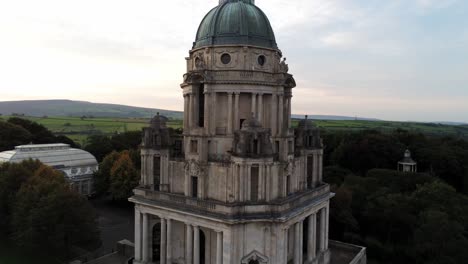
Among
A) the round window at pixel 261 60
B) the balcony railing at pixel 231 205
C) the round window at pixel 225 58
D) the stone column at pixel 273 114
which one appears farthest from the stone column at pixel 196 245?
the round window at pixel 261 60

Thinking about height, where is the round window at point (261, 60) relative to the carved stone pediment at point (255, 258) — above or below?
above

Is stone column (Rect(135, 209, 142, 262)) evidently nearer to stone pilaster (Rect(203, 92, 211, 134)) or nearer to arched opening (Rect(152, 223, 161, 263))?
arched opening (Rect(152, 223, 161, 263))

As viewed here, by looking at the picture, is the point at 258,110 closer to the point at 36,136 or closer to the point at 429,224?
the point at 429,224

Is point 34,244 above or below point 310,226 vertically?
below

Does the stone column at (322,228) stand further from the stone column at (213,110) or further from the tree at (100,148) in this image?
the tree at (100,148)

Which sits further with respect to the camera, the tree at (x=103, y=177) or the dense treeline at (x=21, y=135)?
the dense treeline at (x=21, y=135)

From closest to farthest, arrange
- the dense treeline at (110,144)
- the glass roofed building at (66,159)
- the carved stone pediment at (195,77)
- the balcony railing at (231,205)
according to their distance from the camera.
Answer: the balcony railing at (231,205) → the carved stone pediment at (195,77) → the glass roofed building at (66,159) → the dense treeline at (110,144)

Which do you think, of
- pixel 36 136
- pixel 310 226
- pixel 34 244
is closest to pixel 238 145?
pixel 310 226
